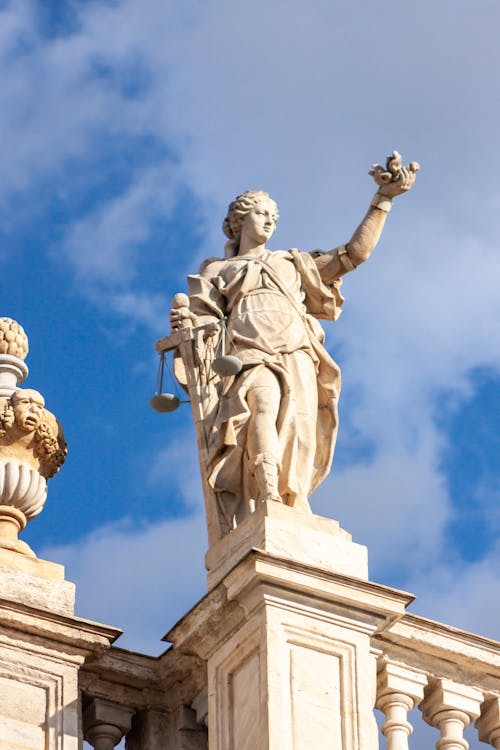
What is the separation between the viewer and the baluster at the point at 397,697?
758 inches

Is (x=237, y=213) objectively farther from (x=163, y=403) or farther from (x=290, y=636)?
(x=290, y=636)

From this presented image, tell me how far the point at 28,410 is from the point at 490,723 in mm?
4049

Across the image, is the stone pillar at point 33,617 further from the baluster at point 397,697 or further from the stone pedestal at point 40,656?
the baluster at point 397,697

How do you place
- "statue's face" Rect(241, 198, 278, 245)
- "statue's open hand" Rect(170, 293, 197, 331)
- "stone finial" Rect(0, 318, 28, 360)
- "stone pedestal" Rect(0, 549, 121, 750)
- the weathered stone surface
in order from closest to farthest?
"stone pedestal" Rect(0, 549, 121, 750) → the weathered stone surface → "statue's open hand" Rect(170, 293, 197, 331) → "stone finial" Rect(0, 318, 28, 360) → "statue's face" Rect(241, 198, 278, 245)

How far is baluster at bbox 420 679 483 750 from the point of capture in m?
19.5

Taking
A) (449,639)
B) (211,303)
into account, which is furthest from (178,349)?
(449,639)

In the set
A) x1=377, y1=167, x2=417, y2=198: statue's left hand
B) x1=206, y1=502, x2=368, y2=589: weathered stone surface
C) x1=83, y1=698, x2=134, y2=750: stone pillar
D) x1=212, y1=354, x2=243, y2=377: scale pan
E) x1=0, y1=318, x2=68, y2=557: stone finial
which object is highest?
x1=377, y1=167, x2=417, y2=198: statue's left hand

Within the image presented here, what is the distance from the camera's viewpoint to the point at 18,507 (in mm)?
19828

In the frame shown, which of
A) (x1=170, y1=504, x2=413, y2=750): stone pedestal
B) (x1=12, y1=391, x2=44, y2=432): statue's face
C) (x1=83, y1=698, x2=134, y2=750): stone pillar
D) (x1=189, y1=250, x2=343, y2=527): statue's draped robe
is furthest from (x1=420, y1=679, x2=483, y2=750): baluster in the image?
(x1=12, y1=391, x2=44, y2=432): statue's face

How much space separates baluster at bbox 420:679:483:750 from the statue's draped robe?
5.33ft

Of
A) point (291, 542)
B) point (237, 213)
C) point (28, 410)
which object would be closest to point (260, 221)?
point (237, 213)

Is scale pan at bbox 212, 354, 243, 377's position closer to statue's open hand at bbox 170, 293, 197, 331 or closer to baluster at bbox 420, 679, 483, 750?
statue's open hand at bbox 170, 293, 197, 331

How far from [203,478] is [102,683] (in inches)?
65.4

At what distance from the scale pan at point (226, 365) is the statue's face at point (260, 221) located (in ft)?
5.81
